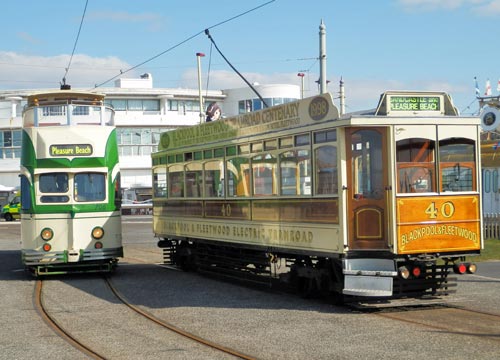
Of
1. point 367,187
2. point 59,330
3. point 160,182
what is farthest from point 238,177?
point 59,330

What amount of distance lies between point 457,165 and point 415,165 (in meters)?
0.72

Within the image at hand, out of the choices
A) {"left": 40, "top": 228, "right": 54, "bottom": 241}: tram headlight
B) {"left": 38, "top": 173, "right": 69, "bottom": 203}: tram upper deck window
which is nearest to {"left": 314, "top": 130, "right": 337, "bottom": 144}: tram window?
{"left": 38, "top": 173, "right": 69, "bottom": 203}: tram upper deck window

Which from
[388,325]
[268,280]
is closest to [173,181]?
[268,280]

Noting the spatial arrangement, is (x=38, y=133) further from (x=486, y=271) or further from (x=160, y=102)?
(x=160, y=102)

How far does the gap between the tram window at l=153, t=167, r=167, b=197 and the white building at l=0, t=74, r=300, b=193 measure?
4868 cm

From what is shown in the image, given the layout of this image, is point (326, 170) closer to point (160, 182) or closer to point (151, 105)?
point (160, 182)

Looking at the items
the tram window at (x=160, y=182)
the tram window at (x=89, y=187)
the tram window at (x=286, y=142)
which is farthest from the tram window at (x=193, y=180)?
the tram window at (x=286, y=142)

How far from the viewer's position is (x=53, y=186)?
1800 centimetres

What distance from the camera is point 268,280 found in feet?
54.2

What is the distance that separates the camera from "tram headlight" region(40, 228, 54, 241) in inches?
694

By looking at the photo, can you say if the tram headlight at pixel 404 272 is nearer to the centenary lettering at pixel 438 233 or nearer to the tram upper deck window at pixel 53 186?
the centenary lettering at pixel 438 233

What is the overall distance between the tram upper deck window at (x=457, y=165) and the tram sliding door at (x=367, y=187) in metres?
0.95

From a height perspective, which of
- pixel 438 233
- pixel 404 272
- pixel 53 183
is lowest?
pixel 404 272

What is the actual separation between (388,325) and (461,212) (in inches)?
102
